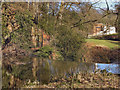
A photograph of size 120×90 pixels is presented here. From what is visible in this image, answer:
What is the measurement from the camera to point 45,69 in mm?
7457

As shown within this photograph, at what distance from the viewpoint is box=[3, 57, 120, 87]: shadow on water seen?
6605mm

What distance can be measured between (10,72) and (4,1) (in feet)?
12.3

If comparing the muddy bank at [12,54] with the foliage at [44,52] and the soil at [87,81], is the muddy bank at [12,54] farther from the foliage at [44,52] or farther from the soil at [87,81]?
the soil at [87,81]

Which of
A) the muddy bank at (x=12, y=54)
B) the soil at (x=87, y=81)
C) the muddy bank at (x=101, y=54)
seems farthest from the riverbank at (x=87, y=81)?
the muddy bank at (x=12, y=54)

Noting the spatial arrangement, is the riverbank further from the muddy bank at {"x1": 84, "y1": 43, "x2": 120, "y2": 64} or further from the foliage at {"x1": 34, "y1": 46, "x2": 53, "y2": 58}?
the foliage at {"x1": 34, "y1": 46, "x2": 53, "y2": 58}

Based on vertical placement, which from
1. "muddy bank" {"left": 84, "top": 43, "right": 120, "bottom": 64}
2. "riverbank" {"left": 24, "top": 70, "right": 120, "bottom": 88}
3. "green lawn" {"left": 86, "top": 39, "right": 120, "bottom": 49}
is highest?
"green lawn" {"left": 86, "top": 39, "right": 120, "bottom": 49}

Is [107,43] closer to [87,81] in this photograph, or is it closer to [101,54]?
[101,54]

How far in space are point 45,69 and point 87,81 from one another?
2419mm

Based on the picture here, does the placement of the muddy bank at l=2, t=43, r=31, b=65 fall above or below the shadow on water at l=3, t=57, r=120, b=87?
above

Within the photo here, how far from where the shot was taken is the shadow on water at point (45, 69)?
6605 millimetres

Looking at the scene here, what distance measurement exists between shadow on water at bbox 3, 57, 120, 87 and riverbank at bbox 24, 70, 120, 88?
1.22 feet

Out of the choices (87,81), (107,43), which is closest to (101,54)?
(107,43)

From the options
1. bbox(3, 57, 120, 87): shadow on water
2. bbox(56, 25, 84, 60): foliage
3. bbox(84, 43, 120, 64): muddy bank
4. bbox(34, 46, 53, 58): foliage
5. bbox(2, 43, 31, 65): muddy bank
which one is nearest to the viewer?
bbox(3, 57, 120, 87): shadow on water

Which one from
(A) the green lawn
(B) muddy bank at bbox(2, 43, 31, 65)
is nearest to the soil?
(B) muddy bank at bbox(2, 43, 31, 65)
